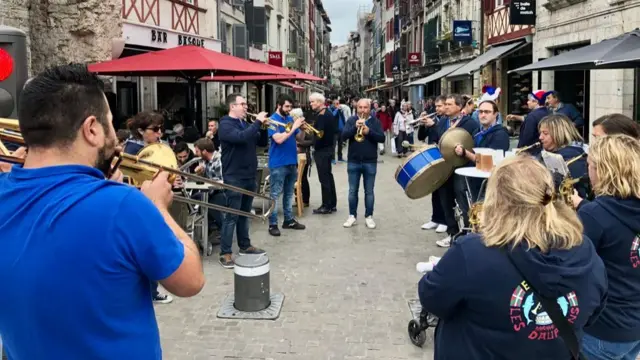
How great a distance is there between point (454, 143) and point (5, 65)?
409 cm

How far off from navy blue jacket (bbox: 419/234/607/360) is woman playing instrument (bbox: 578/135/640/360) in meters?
0.61

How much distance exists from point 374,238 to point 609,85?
6.98m

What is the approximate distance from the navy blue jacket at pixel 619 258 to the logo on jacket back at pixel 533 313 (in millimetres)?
733

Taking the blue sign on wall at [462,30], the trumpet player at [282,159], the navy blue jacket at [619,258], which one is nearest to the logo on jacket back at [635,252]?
the navy blue jacket at [619,258]

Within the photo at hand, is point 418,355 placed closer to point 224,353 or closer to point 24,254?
point 224,353

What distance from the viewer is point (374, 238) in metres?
7.29

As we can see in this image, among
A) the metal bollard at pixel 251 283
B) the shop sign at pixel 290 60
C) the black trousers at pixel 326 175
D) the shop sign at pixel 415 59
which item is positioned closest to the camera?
the metal bollard at pixel 251 283

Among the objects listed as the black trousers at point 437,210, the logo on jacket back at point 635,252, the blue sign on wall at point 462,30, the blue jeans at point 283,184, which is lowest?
the black trousers at point 437,210

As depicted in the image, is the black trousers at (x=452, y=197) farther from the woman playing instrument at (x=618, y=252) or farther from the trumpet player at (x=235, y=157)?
the woman playing instrument at (x=618, y=252)

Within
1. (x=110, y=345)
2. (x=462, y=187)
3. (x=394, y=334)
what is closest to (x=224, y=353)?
(x=394, y=334)

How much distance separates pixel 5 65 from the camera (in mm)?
3773

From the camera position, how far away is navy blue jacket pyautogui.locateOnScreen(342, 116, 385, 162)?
7664 millimetres

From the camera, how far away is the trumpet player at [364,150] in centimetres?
766

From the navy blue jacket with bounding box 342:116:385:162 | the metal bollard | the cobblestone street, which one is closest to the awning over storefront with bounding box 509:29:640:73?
the navy blue jacket with bounding box 342:116:385:162
